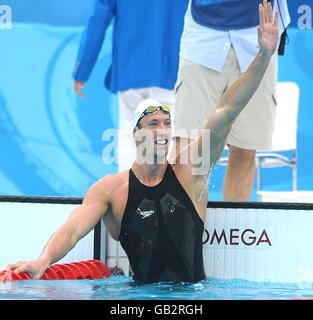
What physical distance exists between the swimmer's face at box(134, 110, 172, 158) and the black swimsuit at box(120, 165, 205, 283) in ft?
0.58

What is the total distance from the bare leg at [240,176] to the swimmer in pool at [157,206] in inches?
40.8

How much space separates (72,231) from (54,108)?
261 centimetres

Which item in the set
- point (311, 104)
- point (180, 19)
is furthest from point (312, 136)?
point (180, 19)

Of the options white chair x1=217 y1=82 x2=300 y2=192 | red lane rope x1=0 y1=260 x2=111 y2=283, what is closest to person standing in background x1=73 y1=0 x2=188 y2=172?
white chair x1=217 y1=82 x2=300 y2=192

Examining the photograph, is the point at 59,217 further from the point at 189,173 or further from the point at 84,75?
the point at 84,75

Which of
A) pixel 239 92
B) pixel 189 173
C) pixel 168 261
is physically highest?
pixel 239 92

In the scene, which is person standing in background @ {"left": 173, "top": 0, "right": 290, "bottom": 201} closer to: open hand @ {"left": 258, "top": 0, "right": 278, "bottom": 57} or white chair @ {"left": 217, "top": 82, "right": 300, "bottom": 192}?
white chair @ {"left": 217, "top": 82, "right": 300, "bottom": 192}

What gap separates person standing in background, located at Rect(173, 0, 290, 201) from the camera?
755 centimetres

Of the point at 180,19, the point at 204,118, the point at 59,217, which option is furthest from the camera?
the point at 180,19

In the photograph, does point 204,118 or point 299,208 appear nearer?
point 299,208

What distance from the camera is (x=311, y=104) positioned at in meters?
8.82

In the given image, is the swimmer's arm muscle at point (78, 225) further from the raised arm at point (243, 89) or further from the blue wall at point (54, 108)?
the blue wall at point (54, 108)

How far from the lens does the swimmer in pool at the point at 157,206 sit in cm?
650

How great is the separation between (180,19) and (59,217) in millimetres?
2143
